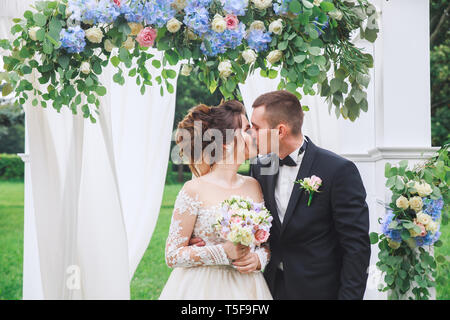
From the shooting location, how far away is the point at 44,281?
288cm

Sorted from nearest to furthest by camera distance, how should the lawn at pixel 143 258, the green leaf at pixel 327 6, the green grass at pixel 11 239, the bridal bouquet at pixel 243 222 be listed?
the bridal bouquet at pixel 243 222 < the green leaf at pixel 327 6 < the lawn at pixel 143 258 < the green grass at pixel 11 239

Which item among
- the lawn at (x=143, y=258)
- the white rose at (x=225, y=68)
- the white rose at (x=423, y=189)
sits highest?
the white rose at (x=225, y=68)

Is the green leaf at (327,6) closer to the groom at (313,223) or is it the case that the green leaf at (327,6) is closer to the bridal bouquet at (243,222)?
the groom at (313,223)

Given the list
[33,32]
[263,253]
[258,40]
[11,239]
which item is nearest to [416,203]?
[263,253]

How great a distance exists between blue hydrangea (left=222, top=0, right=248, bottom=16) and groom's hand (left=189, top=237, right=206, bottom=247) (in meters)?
1.12

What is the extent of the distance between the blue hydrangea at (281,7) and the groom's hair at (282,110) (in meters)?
0.50

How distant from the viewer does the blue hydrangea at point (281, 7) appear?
2363 millimetres

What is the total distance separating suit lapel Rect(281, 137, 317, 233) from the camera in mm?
2516

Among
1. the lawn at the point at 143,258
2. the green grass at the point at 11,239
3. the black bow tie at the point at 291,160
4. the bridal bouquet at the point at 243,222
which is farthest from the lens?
the green grass at the point at 11,239

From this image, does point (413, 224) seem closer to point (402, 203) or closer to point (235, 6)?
point (402, 203)

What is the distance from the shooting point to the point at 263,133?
8.90ft

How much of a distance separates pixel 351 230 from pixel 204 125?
92cm

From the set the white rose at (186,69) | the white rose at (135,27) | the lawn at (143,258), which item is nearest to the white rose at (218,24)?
the white rose at (135,27)
